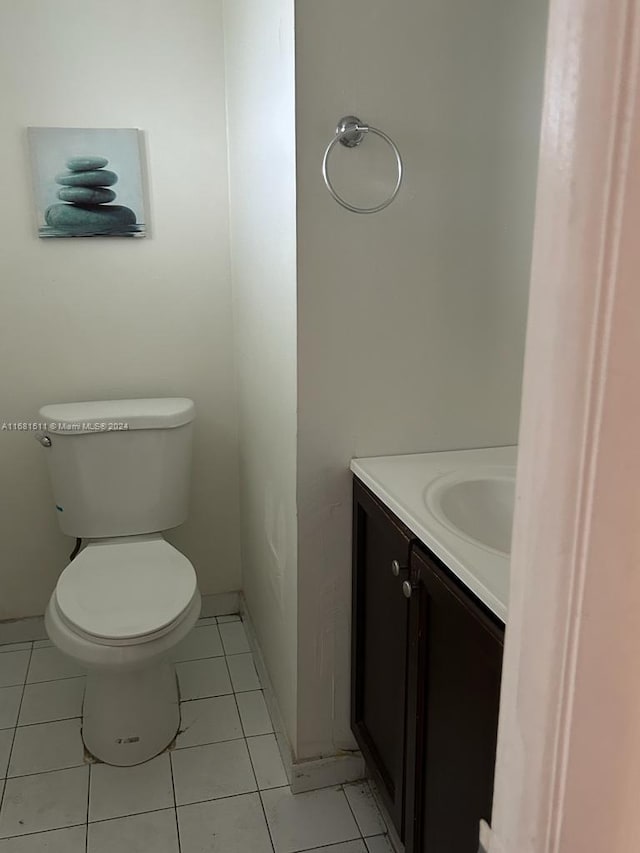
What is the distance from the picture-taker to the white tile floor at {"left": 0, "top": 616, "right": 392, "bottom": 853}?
1.71 metres

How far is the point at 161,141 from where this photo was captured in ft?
7.36

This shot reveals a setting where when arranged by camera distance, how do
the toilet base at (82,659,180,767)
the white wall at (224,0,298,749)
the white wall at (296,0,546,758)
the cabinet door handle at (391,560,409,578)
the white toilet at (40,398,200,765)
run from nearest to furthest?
1. the cabinet door handle at (391,560,409,578)
2. the white wall at (296,0,546,758)
3. the white wall at (224,0,298,749)
4. the white toilet at (40,398,200,765)
5. the toilet base at (82,659,180,767)

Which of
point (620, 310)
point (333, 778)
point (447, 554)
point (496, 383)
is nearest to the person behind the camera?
point (620, 310)

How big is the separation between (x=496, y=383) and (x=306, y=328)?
0.48 m

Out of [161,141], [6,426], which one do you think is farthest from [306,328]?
[6,426]

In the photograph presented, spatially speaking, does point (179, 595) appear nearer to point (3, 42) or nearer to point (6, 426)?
point (6, 426)

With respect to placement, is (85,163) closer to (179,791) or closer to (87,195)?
(87,195)

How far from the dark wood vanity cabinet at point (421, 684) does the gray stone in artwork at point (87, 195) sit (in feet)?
3.96

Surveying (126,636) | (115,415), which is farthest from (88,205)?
(126,636)

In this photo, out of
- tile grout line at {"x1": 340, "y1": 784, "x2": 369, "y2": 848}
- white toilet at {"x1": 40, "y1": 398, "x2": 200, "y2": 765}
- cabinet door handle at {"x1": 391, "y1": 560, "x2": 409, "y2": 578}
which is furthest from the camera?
white toilet at {"x1": 40, "y1": 398, "x2": 200, "y2": 765}

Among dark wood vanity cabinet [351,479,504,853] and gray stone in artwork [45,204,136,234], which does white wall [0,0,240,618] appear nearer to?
gray stone in artwork [45,204,136,234]

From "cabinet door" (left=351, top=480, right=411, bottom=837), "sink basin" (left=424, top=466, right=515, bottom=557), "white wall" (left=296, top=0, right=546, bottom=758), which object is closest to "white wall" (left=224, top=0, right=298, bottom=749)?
"white wall" (left=296, top=0, right=546, bottom=758)

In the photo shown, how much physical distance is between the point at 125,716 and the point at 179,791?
0.23 meters

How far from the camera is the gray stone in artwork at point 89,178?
7.19 ft
